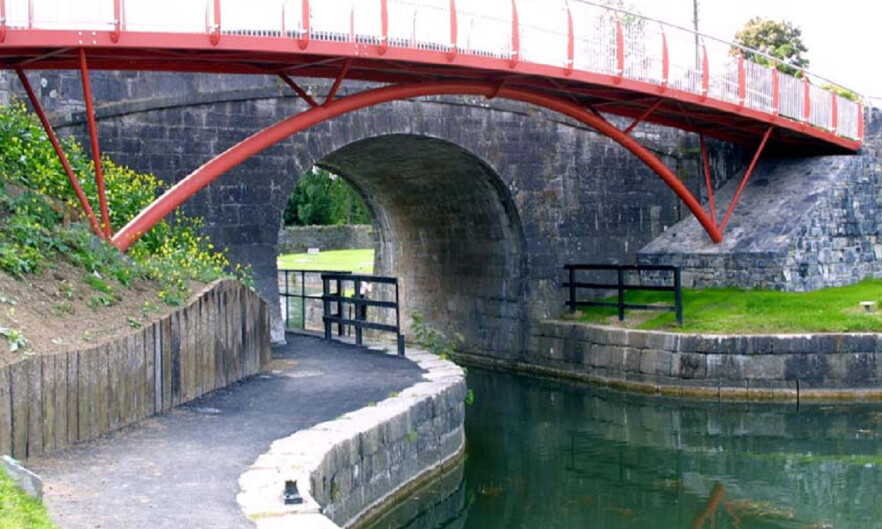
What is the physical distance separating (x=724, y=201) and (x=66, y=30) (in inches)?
547

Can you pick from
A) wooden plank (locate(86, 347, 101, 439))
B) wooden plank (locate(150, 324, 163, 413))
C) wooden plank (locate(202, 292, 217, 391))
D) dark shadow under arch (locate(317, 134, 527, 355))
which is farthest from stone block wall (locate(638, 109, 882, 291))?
wooden plank (locate(86, 347, 101, 439))

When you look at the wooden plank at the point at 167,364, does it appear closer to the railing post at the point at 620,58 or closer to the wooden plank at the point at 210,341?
the wooden plank at the point at 210,341

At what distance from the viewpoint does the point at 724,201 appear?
20.3m

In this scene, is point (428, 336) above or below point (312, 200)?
below

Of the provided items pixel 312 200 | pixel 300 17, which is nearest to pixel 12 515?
pixel 300 17

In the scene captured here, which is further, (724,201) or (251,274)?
(724,201)

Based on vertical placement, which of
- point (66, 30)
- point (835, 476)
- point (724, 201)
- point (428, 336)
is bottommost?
point (835, 476)

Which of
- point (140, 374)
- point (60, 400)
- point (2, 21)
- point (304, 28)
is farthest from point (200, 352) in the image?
point (304, 28)

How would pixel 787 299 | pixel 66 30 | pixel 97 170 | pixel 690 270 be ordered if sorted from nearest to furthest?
pixel 66 30 < pixel 97 170 < pixel 787 299 < pixel 690 270

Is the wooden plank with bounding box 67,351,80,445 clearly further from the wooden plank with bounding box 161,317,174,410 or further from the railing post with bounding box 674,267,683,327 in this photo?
the railing post with bounding box 674,267,683,327

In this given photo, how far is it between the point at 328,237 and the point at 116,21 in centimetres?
3662

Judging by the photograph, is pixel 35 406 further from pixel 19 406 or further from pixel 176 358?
pixel 176 358

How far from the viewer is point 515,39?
13859 millimetres

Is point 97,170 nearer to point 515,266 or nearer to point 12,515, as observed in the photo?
point 12,515
